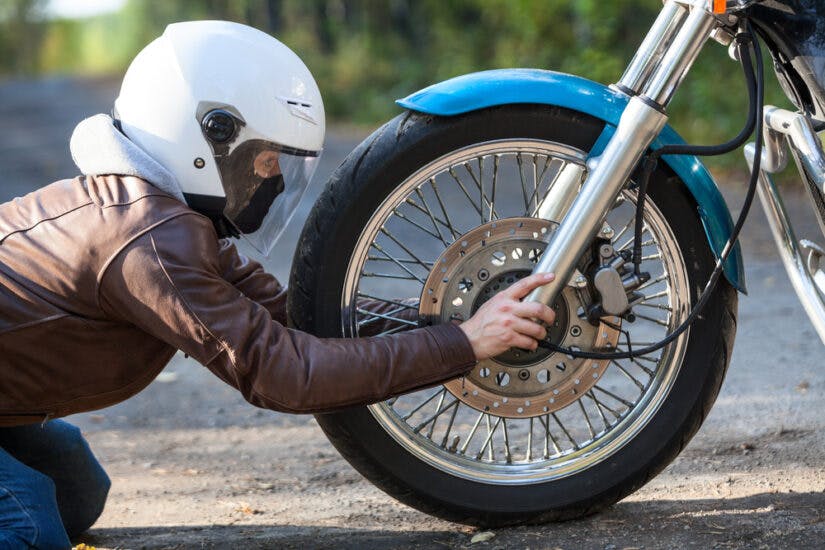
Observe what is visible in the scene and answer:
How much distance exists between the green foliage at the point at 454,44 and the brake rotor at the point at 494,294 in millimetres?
6546

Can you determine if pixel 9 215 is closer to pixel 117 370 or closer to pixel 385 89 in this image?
pixel 117 370

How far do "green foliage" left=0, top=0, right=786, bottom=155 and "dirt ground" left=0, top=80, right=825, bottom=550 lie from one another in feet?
17.3

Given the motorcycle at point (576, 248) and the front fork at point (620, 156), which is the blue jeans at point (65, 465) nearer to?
the motorcycle at point (576, 248)

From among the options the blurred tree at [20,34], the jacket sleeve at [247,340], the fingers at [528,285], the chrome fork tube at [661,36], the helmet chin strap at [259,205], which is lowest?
the blurred tree at [20,34]

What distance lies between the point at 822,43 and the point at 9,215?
1.95 metres

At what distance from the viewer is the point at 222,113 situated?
2.48 m

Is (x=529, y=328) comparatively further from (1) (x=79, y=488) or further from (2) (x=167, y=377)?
(2) (x=167, y=377)

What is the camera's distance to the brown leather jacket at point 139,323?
2316 millimetres

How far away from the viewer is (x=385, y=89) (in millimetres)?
18500

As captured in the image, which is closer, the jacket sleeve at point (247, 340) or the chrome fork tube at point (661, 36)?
the jacket sleeve at point (247, 340)

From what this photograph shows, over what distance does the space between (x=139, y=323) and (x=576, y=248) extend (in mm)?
1001

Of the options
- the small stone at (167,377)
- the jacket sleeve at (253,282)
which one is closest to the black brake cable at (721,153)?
the jacket sleeve at (253,282)

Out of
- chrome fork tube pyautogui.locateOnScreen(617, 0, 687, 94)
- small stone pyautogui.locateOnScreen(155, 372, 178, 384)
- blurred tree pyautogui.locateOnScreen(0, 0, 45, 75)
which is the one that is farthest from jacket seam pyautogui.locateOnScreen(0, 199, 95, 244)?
blurred tree pyautogui.locateOnScreen(0, 0, 45, 75)

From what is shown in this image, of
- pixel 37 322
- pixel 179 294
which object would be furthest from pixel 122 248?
pixel 37 322
